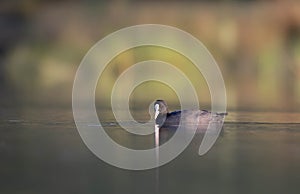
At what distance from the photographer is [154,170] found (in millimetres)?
4785

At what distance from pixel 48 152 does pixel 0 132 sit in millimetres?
1038

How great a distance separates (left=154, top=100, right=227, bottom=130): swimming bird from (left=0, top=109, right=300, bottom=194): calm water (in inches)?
6.2

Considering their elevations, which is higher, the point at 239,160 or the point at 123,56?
the point at 123,56

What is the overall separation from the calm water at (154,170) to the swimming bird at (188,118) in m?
0.16

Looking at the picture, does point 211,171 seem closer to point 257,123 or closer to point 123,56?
point 257,123

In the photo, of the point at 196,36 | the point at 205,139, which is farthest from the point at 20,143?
the point at 196,36

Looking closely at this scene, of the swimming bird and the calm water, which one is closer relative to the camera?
the calm water

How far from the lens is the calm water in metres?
4.28

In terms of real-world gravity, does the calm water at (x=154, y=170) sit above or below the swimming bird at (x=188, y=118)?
below

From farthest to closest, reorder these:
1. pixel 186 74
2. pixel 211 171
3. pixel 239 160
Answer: pixel 186 74
pixel 239 160
pixel 211 171

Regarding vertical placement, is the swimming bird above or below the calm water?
above

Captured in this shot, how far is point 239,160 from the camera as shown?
16.9 feet

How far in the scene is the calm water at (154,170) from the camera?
428 cm

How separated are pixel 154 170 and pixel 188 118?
6.37 feet
